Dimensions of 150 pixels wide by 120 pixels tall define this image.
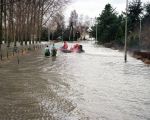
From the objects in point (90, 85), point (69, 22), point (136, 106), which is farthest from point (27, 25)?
point (69, 22)

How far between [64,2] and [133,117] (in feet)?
198

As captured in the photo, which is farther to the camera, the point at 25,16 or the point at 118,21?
the point at 118,21

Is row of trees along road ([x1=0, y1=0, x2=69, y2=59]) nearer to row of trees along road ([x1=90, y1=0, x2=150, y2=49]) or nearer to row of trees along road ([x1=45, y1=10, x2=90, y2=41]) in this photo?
row of trees along road ([x1=90, y1=0, x2=150, y2=49])

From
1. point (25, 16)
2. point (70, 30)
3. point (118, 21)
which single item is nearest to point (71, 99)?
point (25, 16)

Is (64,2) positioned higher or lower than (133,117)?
higher

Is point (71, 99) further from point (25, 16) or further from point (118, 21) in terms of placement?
point (118, 21)

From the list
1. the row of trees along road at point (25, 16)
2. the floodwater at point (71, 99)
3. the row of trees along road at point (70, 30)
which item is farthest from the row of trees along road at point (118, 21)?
the floodwater at point (71, 99)

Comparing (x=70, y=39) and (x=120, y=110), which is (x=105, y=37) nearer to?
(x=70, y=39)

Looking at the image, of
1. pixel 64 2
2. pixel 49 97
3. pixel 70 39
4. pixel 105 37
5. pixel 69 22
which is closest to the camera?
pixel 49 97

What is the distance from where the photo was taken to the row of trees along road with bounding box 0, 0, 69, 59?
54469 millimetres

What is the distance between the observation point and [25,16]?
202ft

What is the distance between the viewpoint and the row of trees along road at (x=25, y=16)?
5447 centimetres

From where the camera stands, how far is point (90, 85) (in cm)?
1827

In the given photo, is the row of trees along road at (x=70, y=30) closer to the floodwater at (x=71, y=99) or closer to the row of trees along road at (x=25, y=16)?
the row of trees along road at (x=25, y=16)
